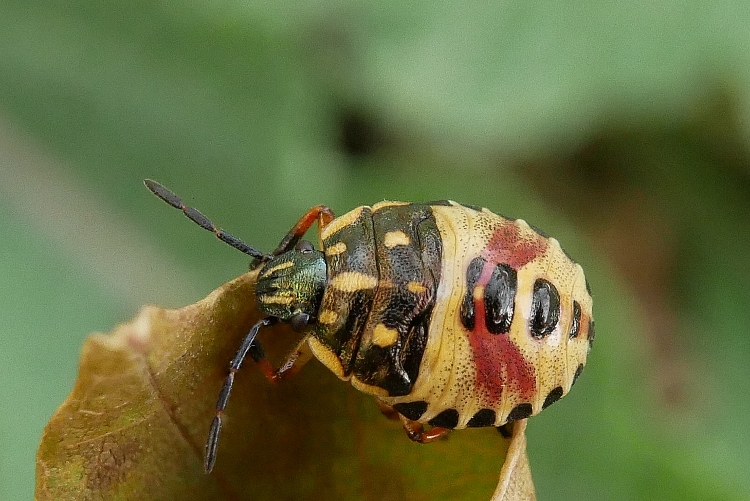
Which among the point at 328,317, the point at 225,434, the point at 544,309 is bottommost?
the point at 225,434

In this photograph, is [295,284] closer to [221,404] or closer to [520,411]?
[221,404]

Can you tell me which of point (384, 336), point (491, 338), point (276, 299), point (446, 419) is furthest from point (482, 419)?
point (276, 299)

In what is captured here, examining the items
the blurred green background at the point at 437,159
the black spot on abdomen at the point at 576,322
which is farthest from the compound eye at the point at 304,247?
the blurred green background at the point at 437,159

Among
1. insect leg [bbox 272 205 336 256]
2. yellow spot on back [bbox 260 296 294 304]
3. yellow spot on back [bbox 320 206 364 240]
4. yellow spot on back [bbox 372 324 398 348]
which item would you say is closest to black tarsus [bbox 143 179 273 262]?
insect leg [bbox 272 205 336 256]

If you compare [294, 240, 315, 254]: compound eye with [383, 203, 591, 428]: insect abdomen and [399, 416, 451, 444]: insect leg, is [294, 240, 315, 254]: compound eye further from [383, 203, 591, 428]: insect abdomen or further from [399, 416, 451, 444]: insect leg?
[399, 416, 451, 444]: insect leg

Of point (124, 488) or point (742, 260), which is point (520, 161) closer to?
point (742, 260)

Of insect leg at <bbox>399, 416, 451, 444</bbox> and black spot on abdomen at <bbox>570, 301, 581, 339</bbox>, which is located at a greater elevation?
black spot on abdomen at <bbox>570, 301, 581, 339</bbox>

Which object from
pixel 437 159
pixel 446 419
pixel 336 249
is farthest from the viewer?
pixel 437 159
